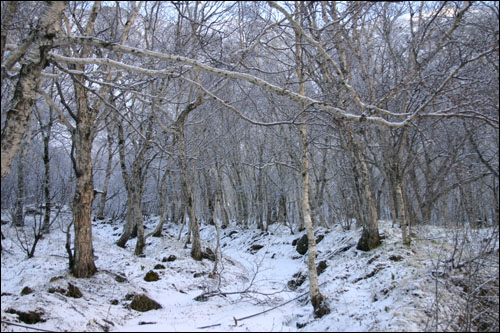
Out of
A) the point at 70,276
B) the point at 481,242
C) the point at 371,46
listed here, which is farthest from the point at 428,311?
the point at 371,46

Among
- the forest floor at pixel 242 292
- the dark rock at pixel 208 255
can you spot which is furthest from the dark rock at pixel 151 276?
the dark rock at pixel 208 255

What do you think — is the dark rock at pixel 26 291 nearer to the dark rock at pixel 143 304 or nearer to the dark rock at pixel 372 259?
the dark rock at pixel 143 304

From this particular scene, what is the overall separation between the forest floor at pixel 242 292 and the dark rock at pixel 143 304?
15cm

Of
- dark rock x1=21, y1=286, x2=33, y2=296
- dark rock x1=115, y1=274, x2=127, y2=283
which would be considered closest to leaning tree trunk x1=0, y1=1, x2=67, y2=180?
dark rock x1=21, y1=286, x2=33, y2=296

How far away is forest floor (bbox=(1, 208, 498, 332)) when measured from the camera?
486 cm

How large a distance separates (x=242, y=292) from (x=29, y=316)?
3884mm

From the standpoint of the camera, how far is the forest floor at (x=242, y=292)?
191 inches

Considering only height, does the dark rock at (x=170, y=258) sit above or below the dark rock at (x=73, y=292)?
below

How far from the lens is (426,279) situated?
5.36 metres

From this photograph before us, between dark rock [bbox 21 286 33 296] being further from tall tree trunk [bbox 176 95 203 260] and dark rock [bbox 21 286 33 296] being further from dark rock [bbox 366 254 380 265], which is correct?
dark rock [bbox 366 254 380 265]

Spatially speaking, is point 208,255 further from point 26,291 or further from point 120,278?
point 26,291

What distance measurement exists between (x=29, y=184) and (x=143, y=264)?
6062 mm

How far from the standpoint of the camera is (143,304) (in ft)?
22.2

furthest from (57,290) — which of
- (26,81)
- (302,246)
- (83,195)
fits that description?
(302,246)
